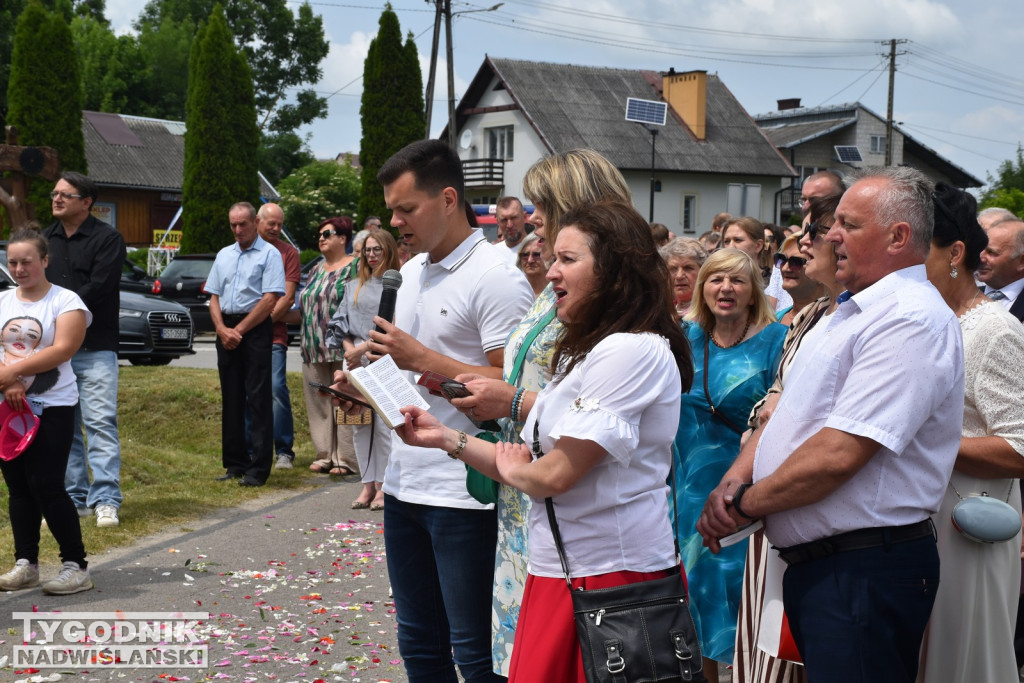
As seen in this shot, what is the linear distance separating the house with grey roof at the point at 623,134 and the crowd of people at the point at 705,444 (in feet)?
145

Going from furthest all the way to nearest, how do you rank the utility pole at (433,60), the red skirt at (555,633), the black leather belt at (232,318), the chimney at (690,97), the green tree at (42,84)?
the chimney at (690,97), the utility pole at (433,60), the green tree at (42,84), the black leather belt at (232,318), the red skirt at (555,633)

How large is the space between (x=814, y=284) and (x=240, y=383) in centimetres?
574

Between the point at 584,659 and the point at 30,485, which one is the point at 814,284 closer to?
the point at 584,659

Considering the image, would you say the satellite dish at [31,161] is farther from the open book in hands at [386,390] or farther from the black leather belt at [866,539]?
the black leather belt at [866,539]

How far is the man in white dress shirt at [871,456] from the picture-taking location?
2.77m

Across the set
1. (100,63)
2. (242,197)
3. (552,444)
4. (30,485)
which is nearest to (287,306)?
(30,485)

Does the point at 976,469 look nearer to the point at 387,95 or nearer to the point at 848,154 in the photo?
the point at 387,95

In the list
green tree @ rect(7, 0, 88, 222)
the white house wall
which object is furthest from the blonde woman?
the white house wall

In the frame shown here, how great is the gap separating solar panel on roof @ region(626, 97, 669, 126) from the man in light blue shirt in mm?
38554

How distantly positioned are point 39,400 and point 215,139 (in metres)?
32.8

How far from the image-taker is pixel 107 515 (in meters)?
7.80

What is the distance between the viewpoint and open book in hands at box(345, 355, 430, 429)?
10.4 ft

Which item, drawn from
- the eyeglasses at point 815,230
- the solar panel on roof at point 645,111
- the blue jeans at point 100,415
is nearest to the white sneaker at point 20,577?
the blue jeans at point 100,415

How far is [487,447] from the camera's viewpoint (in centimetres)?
318
